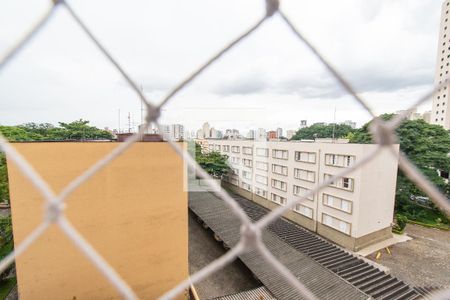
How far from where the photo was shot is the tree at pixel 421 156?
11578 mm

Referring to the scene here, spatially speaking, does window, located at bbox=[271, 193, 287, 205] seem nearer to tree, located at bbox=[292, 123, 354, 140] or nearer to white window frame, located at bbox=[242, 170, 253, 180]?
white window frame, located at bbox=[242, 170, 253, 180]

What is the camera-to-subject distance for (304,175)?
11297 millimetres

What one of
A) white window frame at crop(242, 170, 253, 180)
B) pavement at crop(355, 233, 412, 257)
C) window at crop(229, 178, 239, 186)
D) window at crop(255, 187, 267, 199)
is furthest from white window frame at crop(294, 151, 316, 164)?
window at crop(229, 178, 239, 186)

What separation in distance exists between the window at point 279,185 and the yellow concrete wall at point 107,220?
838 cm

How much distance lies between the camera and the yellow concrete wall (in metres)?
3.89

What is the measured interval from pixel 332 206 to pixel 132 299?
10618mm

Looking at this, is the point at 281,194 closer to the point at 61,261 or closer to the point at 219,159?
the point at 219,159

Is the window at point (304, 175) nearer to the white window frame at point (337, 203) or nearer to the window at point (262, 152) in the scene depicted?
the white window frame at point (337, 203)

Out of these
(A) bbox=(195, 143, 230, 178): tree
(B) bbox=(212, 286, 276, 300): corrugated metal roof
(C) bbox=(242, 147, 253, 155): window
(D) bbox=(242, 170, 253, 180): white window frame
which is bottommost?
(B) bbox=(212, 286, 276, 300): corrugated metal roof

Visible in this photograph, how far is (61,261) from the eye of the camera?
4.12 metres

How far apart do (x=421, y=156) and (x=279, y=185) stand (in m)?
6.65

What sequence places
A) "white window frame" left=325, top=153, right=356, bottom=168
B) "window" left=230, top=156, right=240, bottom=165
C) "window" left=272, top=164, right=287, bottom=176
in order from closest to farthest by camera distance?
"white window frame" left=325, top=153, right=356, bottom=168 < "window" left=272, top=164, right=287, bottom=176 < "window" left=230, top=156, right=240, bottom=165

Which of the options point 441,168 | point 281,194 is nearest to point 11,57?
point 281,194

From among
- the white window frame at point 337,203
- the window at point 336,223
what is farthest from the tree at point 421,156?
the window at point 336,223
